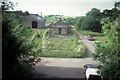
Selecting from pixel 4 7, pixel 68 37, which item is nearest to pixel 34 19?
pixel 68 37

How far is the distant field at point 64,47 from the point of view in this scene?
7.05 m

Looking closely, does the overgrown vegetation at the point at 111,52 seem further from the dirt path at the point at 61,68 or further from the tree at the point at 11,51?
the dirt path at the point at 61,68

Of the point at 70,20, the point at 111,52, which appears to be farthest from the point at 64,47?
the point at 111,52

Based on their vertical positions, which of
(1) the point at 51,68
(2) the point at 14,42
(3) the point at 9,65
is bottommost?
(1) the point at 51,68

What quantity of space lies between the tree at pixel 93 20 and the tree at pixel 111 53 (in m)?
2.44

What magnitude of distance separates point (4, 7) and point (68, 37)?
4493 millimetres

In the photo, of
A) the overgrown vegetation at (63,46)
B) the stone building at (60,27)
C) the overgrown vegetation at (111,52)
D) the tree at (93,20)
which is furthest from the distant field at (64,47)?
the overgrown vegetation at (111,52)

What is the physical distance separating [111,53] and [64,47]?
13.1 ft

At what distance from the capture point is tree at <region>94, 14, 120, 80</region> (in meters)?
3.53

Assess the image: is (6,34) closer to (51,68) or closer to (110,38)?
(110,38)

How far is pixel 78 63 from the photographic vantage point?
646 centimetres

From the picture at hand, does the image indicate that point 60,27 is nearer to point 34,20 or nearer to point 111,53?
point 34,20

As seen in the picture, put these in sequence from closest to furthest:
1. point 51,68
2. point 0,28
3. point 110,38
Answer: point 0,28
point 110,38
point 51,68

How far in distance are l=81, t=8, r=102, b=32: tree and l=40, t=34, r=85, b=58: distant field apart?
89cm
